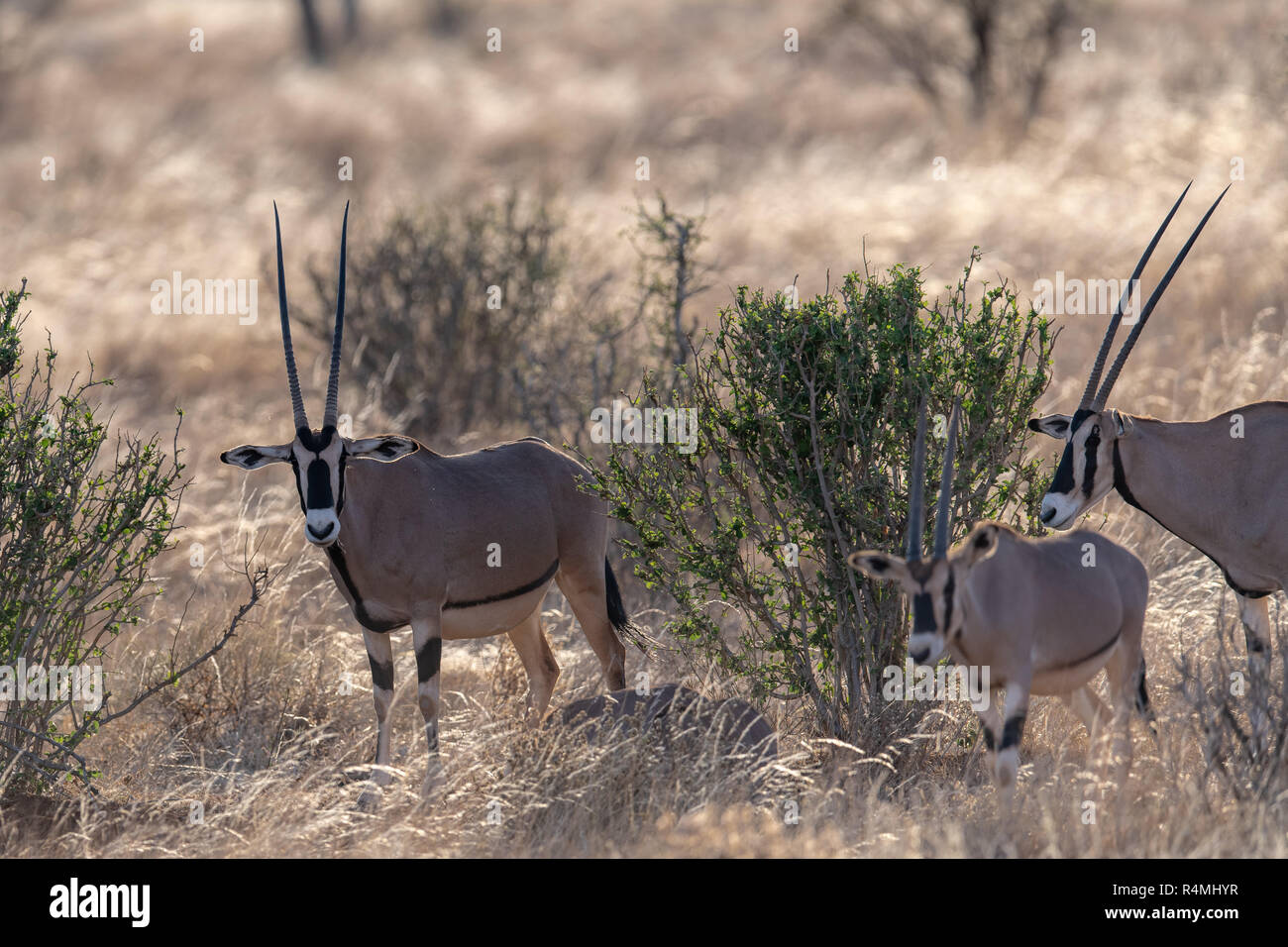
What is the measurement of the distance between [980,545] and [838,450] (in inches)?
65.3

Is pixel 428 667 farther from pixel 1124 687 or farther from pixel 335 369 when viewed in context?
pixel 1124 687

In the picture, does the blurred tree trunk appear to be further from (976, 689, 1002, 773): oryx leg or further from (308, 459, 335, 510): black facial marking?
(976, 689, 1002, 773): oryx leg

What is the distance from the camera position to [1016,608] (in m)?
5.33

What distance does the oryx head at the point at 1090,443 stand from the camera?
21.4 feet

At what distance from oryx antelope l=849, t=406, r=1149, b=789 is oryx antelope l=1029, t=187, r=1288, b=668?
3.50 ft

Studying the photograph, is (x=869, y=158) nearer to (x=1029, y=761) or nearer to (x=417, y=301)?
(x=417, y=301)

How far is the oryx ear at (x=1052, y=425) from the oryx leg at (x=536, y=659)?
2.77 metres

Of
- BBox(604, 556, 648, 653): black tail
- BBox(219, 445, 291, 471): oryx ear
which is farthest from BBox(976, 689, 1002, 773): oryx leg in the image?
BBox(219, 445, 291, 471): oryx ear

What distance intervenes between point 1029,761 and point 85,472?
15.0ft

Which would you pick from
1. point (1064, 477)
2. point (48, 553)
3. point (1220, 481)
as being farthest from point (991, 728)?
point (48, 553)

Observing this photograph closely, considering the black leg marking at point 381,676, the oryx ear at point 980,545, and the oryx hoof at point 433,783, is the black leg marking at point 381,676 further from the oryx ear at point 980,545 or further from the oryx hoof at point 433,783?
the oryx ear at point 980,545

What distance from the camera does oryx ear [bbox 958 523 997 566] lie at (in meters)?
5.02

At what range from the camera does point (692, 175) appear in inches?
1036
